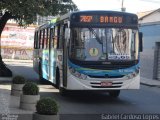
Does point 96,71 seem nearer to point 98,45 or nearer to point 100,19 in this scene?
point 98,45

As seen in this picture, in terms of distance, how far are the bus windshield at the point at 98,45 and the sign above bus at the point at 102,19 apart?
0.69ft

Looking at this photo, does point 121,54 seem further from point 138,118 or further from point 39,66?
point 39,66

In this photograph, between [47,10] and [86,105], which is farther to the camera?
[47,10]

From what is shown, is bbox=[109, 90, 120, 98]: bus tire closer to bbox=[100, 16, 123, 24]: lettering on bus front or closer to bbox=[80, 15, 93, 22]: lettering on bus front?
bbox=[100, 16, 123, 24]: lettering on bus front

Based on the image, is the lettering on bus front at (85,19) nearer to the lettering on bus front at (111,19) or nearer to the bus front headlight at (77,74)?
the lettering on bus front at (111,19)

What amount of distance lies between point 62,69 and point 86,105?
1949 mm

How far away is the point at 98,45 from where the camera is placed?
16469 mm

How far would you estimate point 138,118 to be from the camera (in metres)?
13.2

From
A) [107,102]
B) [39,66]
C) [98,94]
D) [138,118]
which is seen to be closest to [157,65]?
[39,66]

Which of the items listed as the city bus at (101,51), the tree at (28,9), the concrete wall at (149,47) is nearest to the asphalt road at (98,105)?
the city bus at (101,51)

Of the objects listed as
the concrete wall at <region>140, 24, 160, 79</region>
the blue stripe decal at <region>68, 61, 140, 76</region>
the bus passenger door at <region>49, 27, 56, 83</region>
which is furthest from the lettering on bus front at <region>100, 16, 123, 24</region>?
the concrete wall at <region>140, 24, 160, 79</region>

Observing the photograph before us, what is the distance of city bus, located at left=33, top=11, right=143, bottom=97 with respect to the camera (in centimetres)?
1634

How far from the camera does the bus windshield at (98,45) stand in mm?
16406

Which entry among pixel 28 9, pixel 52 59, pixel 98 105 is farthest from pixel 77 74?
pixel 28 9
